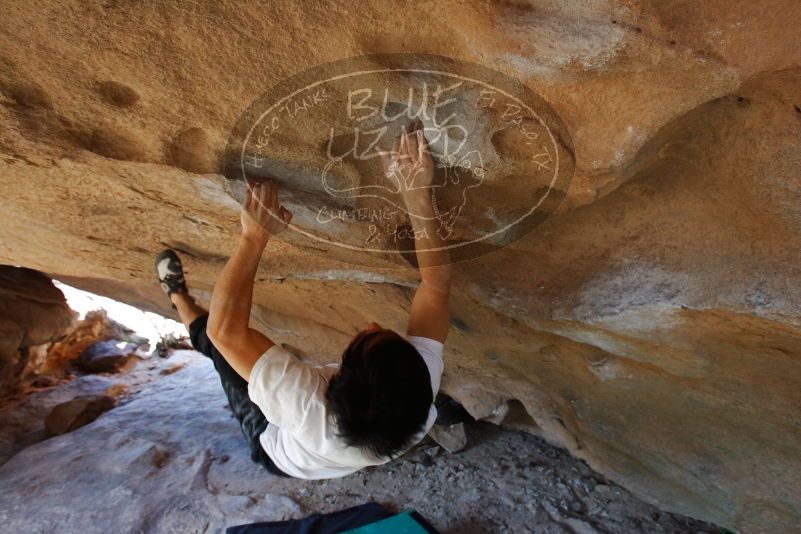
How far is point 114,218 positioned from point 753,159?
1752 mm

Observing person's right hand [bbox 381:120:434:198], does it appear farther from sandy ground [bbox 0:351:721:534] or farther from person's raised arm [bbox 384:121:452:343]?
sandy ground [bbox 0:351:721:534]

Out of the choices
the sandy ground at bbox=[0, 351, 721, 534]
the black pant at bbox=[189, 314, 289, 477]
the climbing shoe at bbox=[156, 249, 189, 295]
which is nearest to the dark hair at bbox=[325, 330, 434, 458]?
the black pant at bbox=[189, 314, 289, 477]

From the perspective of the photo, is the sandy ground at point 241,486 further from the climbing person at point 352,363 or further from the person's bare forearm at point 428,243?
the person's bare forearm at point 428,243

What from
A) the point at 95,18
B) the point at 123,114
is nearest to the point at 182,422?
the point at 123,114

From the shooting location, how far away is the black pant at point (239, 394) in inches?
67.1

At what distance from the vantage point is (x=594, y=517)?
261cm

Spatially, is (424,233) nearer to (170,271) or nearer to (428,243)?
(428,243)

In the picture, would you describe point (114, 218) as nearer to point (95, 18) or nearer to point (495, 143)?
point (95, 18)

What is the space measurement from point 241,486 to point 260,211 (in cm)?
232

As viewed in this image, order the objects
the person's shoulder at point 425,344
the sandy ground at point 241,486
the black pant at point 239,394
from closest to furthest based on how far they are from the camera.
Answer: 1. the person's shoulder at point 425,344
2. the black pant at point 239,394
3. the sandy ground at point 241,486

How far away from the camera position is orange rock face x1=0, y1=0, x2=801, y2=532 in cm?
88

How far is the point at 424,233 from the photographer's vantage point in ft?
4.17

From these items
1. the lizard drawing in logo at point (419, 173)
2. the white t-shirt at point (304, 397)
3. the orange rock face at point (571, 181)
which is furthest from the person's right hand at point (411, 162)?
the white t-shirt at point (304, 397)

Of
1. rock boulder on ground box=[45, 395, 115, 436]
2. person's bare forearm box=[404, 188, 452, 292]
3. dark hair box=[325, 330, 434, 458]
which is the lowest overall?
rock boulder on ground box=[45, 395, 115, 436]
